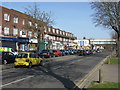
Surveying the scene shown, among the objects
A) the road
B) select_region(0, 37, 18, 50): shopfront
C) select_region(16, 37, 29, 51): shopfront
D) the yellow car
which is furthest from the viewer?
select_region(16, 37, 29, 51): shopfront

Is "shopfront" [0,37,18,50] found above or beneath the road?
above

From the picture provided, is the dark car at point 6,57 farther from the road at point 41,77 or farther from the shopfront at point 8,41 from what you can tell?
the shopfront at point 8,41

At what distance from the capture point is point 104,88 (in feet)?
29.9

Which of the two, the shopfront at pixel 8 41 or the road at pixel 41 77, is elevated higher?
the shopfront at pixel 8 41

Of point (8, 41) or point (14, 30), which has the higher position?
point (14, 30)

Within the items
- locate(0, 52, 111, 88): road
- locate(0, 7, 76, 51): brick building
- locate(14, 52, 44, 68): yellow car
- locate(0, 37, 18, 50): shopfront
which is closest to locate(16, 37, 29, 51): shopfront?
locate(0, 7, 76, 51): brick building

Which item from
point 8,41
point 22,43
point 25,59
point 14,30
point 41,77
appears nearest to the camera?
point 41,77

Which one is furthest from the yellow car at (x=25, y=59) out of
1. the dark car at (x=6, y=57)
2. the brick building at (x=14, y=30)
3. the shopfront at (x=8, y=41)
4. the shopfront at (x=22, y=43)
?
the shopfront at (x=22, y=43)

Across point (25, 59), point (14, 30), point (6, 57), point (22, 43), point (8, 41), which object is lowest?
point (6, 57)

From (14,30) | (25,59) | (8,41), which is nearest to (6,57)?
(25,59)

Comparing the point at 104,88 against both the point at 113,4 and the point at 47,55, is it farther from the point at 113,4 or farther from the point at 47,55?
the point at 47,55

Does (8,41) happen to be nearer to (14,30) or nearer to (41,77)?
(14,30)

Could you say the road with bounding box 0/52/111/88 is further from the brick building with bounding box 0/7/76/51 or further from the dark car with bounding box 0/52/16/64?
the brick building with bounding box 0/7/76/51

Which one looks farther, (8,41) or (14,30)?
(14,30)
